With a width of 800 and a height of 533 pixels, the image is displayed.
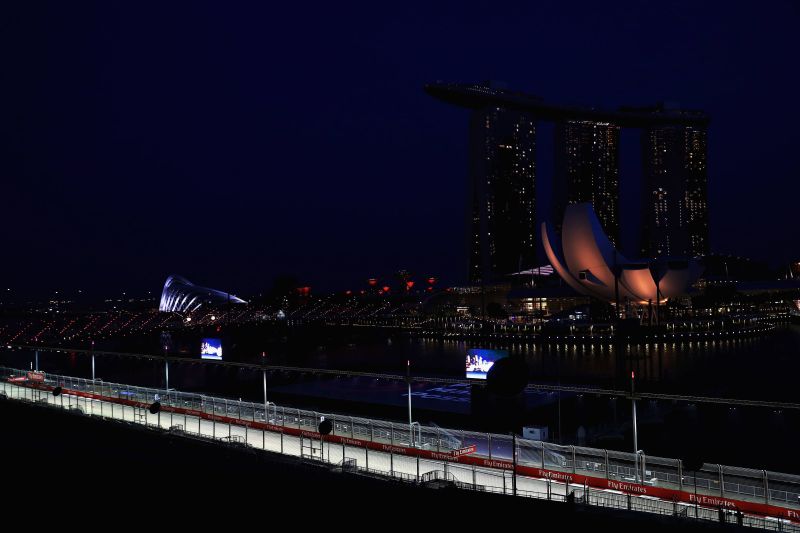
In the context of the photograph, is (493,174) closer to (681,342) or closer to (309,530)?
(681,342)

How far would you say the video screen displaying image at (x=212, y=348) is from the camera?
87.1ft

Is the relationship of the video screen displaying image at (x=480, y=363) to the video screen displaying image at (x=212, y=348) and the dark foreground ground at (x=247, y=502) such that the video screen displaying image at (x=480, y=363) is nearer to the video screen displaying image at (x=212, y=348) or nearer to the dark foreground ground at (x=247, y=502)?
the video screen displaying image at (x=212, y=348)

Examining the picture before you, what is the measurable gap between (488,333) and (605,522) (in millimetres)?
55702

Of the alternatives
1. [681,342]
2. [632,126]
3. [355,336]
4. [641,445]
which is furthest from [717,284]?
[641,445]

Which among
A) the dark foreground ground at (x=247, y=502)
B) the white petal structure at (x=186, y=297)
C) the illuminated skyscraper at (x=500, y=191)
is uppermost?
the illuminated skyscraper at (x=500, y=191)

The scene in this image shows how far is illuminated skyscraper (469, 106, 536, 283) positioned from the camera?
13438cm

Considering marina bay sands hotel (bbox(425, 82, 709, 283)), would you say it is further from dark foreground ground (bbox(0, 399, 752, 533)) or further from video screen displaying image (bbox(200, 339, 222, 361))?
dark foreground ground (bbox(0, 399, 752, 533))

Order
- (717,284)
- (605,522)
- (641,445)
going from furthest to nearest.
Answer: (717,284), (641,445), (605,522)

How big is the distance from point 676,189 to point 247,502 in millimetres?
156825

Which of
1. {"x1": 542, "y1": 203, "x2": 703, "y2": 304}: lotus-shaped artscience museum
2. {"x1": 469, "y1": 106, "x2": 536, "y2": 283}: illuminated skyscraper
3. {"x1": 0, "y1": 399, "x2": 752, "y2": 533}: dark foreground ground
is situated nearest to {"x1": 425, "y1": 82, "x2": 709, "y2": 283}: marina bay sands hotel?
{"x1": 469, "y1": 106, "x2": 536, "y2": 283}: illuminated skyscraper

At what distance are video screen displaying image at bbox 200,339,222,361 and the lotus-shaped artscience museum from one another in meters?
38.7

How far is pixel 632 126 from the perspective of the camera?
14850 centimetres

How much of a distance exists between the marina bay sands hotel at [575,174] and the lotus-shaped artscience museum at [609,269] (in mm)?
75640

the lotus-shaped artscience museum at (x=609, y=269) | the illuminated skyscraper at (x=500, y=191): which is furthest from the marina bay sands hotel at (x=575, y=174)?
the lotus-shaped artscience museum at (x=609, y=269)
